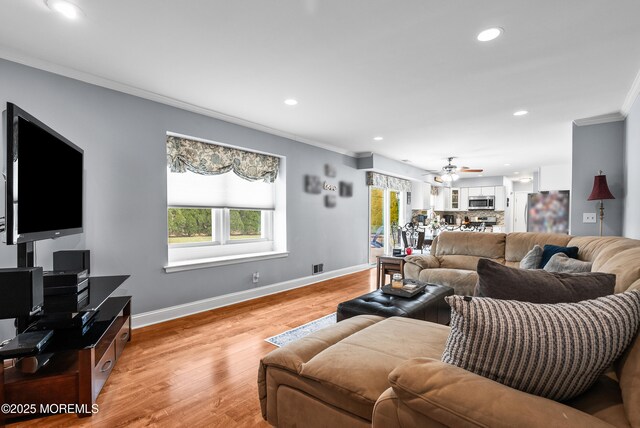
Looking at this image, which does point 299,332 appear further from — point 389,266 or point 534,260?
point 534,260

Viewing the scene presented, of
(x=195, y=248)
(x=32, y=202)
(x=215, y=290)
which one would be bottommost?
(x=215, y=290)

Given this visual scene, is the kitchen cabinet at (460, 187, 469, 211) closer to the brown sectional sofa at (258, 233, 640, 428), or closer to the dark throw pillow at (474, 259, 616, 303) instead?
the brown sectional sofa at (258, 233, 640, 428)

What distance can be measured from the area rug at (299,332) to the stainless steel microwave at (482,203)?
767 centimetres

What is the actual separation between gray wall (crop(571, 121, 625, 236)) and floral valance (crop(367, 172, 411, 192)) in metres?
3.30

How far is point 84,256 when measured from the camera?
8.23ft

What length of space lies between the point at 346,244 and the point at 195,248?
2.95 m

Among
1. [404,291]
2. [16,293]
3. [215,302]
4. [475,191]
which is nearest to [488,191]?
[475,191]

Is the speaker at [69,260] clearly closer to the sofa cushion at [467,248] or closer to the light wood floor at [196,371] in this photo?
the light wood floor at [196,371]

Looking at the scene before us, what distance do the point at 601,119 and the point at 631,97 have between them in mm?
810

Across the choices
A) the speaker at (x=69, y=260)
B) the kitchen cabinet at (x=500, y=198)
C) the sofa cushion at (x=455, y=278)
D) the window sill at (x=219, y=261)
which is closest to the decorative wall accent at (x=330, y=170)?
the window sill at (x=219, y=261)

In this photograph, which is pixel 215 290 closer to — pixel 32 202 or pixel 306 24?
pixel 32 202

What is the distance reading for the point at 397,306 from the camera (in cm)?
248

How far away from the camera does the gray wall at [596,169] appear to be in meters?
3.91

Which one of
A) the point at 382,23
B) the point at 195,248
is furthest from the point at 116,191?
the point at 382,23
